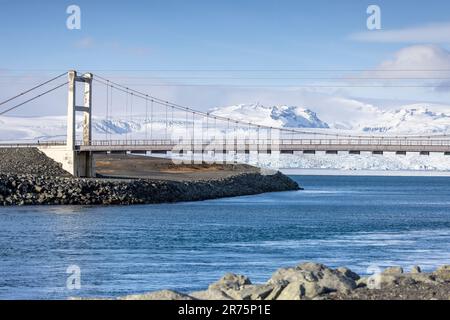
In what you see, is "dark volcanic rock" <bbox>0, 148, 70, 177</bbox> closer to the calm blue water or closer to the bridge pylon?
the bridge pylon

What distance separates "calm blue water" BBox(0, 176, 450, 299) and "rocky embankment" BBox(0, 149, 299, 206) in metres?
3.78

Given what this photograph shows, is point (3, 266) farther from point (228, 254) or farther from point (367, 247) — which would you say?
point (367, 247)

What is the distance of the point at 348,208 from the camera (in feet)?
257

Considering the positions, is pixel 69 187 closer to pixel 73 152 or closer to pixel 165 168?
pixel 73 152

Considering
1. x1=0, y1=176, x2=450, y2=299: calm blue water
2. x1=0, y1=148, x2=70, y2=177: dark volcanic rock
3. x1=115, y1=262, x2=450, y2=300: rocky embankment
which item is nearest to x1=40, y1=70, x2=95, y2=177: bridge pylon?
x1=0, y1=148, x2=70, y2=177: dark volcanic rock

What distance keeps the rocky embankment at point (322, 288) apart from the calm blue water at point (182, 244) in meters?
3.85

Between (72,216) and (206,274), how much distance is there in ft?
87.9

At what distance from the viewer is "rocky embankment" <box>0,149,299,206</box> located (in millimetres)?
67000

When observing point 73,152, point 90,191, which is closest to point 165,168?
point 73,152

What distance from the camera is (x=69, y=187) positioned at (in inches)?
2736

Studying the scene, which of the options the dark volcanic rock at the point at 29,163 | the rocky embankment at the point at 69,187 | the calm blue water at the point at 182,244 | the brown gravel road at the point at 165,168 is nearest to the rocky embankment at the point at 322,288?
the calm blue water at the point at 182,244

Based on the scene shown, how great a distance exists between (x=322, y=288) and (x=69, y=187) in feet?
159

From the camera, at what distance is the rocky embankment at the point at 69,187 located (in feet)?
220
